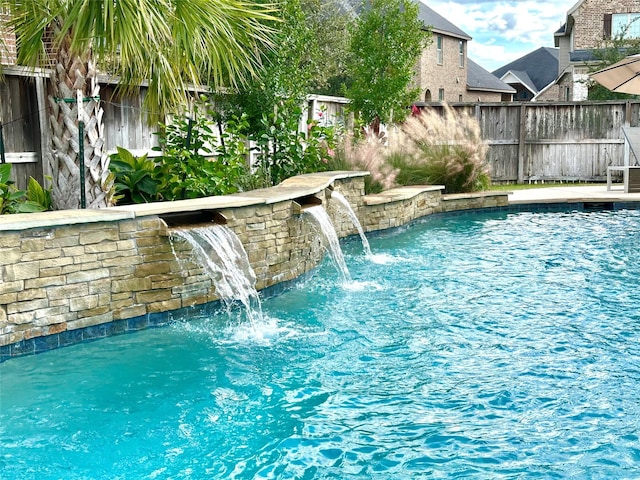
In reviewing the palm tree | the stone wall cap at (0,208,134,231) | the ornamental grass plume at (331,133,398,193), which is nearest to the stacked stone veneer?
the stone wall cap at (0,208,134,231)

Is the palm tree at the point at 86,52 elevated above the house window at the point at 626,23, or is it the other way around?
the house window at the point at 626,23

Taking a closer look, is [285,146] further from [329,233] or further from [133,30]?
[133,30]

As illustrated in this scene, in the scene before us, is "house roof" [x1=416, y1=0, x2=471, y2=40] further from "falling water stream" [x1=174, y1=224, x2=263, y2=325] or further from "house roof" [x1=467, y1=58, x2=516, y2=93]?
"falling water stream" [x1=174, y1=224, x2=263, y2=325]

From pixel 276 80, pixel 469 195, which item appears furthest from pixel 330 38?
pixel 276 80

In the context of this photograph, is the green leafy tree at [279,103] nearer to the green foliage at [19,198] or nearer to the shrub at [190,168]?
the shrub at [190,168]

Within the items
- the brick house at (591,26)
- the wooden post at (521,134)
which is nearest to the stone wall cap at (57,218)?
the wooden post at (521,134)

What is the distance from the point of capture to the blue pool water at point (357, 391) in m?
3.63

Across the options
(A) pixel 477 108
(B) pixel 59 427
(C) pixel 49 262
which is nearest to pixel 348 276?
(C) pixel 49 262

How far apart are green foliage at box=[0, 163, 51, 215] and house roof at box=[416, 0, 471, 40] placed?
26108 millimetres

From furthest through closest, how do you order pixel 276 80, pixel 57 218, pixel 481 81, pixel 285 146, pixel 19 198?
1. pixel 481 81
2. pixel 285 146
3. pixel 276 80
4. pixel 19 198
5. pixel 57 218

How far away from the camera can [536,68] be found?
4841 cm

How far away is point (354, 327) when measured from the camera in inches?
232

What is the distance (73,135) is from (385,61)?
9.63m

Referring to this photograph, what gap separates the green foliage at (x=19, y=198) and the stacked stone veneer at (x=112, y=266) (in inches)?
41.2
